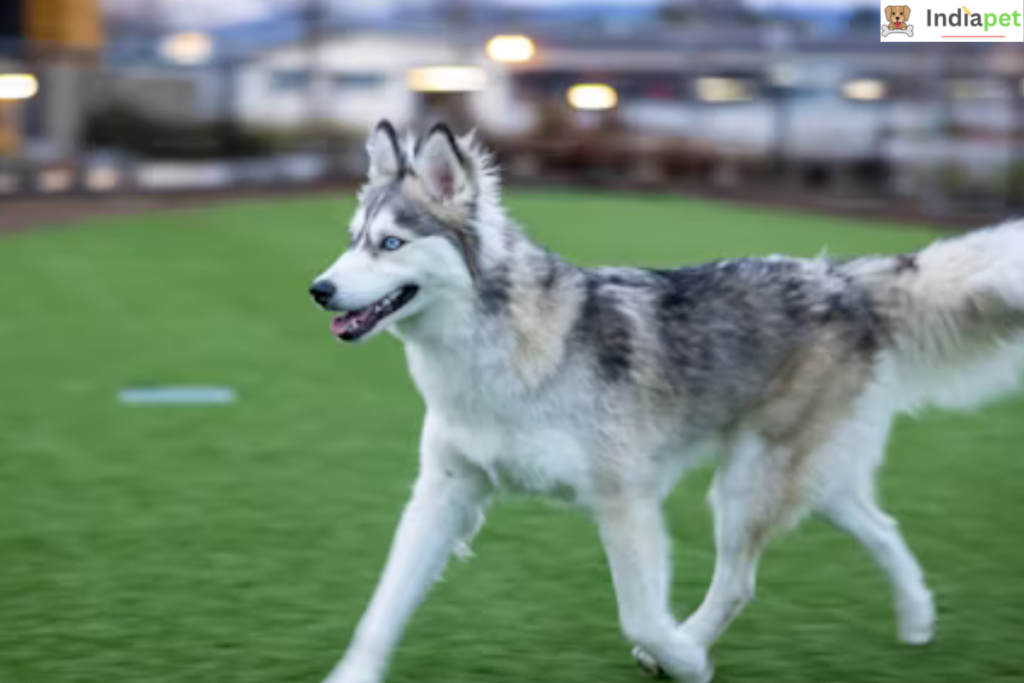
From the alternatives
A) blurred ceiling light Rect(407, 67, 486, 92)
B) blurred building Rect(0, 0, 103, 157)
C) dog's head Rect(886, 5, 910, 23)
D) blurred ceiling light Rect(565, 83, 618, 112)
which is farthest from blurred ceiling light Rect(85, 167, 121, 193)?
dog's head Rect(886, 5, 910, 23)

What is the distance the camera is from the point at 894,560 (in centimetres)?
471

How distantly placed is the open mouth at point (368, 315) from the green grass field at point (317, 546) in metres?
1.04

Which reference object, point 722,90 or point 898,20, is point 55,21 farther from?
point 898,20

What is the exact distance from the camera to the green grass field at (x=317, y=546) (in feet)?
14.8

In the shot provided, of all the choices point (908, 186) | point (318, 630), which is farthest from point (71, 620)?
point (908, 186)

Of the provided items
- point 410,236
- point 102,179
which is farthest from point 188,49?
point 410,236

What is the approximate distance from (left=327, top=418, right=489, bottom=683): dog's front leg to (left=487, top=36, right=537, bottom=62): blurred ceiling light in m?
29.0

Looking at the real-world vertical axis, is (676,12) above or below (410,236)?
above

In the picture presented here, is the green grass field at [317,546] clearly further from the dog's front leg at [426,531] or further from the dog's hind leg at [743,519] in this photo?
the dog's front leg at [426,531]

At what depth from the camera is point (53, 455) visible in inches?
285

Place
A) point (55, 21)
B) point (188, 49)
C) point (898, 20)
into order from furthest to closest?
point (188, 49), point (55, 21), point (898, 20)

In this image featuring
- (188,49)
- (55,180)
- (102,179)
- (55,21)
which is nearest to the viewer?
(55,180)

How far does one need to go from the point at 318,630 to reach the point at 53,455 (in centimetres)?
296

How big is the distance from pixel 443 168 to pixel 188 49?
3044cm
